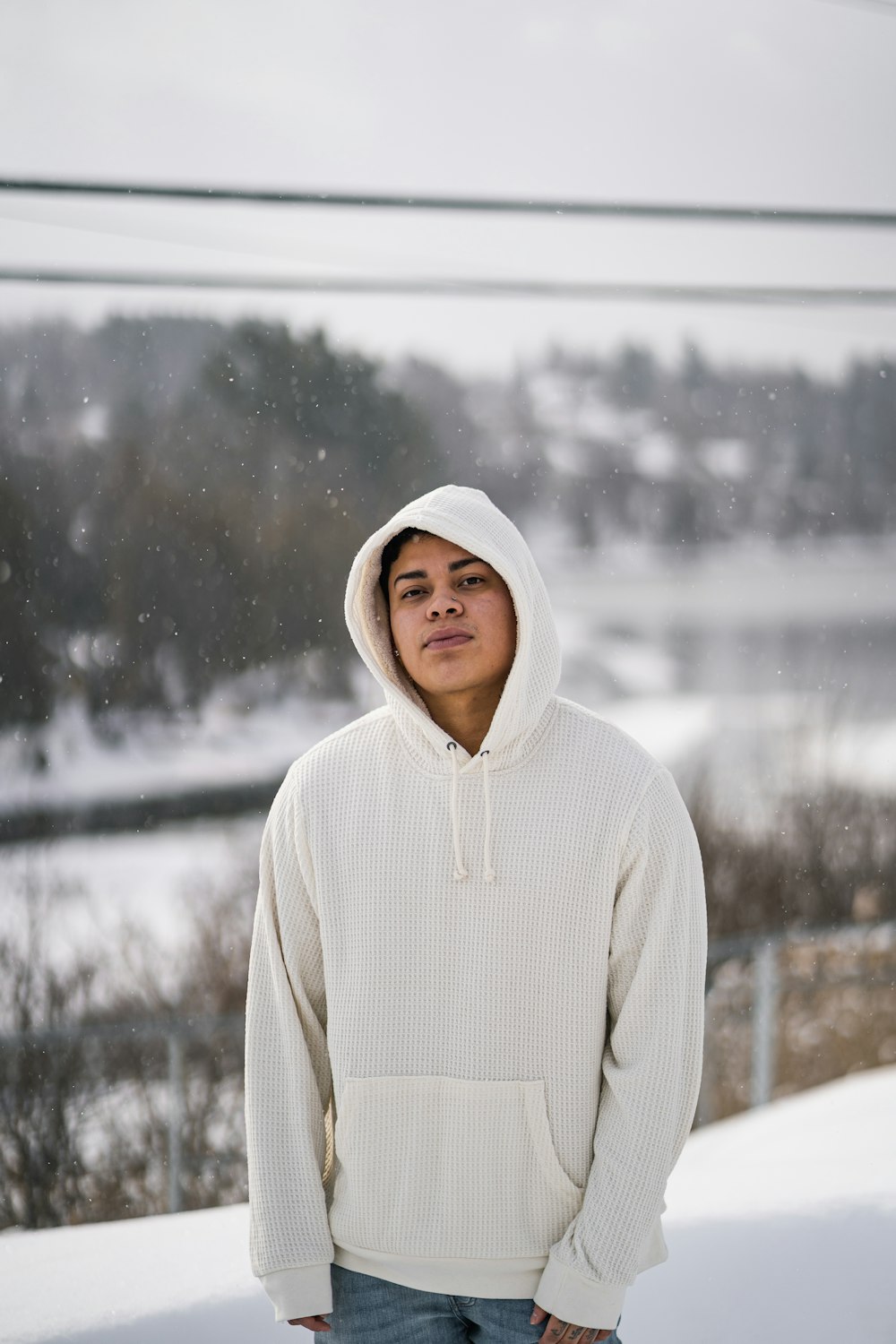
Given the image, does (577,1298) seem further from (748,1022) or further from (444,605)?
(748,1022)

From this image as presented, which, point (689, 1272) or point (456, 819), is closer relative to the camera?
point (456, 819)

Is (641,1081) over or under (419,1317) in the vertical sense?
over

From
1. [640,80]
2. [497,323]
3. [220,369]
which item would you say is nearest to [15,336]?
[220,369]

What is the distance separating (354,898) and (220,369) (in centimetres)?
472

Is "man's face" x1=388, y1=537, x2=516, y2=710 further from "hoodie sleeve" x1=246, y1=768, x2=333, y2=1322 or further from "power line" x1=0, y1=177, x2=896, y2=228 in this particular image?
"power line" x1=0, y1=177, x2=896, y2=228

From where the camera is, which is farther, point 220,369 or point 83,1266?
point 220,369

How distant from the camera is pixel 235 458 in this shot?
5.39m

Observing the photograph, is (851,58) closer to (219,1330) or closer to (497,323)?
(497,323)

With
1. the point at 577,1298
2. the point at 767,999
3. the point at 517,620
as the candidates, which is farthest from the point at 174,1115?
the point at 517,620

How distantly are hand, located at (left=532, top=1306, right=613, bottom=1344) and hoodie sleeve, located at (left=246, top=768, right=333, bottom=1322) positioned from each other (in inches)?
7.3

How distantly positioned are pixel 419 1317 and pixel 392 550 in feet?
2.24

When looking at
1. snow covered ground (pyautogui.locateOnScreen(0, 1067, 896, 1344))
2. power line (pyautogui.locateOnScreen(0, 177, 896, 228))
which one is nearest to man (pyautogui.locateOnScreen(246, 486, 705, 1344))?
snow covered ground (pyautogui.locateOnScreen(0, 1067, 896, 1344))

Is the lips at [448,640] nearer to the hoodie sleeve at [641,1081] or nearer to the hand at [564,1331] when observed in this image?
the hoodie sleeve at [641,1081]

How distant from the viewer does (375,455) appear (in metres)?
5.48
